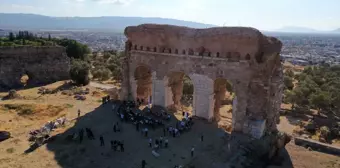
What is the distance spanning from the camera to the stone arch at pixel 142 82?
93.5 feet

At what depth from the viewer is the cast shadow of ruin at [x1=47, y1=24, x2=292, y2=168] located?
1916cm

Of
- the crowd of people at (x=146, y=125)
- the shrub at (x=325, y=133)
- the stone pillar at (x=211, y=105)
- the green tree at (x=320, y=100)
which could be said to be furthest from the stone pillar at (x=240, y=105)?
the green tree at (x=320, y=100)

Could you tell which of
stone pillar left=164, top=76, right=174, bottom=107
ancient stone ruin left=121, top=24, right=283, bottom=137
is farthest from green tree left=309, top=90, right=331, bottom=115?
stone pillar left=164, top=76, right=174, bottom=107

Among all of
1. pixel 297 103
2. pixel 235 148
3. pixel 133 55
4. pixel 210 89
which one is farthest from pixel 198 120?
pixel 297 103

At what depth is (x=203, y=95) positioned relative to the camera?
24.1 m

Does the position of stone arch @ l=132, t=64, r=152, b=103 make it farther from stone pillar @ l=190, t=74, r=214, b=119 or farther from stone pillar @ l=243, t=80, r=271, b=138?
stone pillar @ l=243, t=80, r=271, b=138

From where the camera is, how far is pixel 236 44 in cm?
2192

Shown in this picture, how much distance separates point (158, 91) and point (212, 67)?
5.75 m

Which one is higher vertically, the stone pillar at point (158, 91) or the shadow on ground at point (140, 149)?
the stone pillar at point (158, 91)

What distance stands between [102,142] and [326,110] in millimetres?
25109

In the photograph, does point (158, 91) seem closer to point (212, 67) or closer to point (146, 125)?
point (146, 125)

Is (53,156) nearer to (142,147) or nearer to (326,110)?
(142,147)

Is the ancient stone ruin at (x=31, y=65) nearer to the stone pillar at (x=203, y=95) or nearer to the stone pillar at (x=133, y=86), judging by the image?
the stone pillar at (x=133, y=86)

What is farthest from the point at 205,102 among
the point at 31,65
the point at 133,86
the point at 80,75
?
the point at 31,65
